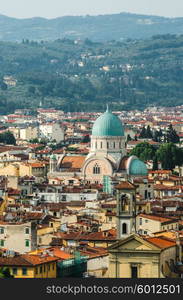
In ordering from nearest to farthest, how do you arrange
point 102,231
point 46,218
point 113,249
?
point 113,249
point 102,231
point 46,218

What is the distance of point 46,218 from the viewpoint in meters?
42.3

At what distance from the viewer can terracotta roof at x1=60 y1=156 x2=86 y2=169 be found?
67.5 meters

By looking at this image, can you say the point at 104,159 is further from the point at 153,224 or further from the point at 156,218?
the point at 153,224

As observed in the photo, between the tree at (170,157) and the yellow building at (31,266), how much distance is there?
4318 cm

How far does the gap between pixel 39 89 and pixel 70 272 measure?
164236 millimetres

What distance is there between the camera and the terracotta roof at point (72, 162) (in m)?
67.5

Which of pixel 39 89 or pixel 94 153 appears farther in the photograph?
pixel 39 89

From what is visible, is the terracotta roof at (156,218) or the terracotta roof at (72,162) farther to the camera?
the terracotta roof at (72,162)

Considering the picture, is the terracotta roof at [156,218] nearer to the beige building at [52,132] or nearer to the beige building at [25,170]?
the beige building at [25,170]

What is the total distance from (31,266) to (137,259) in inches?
108

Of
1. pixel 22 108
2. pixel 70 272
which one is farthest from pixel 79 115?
pixel 70 272

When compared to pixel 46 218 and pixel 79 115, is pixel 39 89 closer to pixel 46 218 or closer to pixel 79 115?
pixel 79 115

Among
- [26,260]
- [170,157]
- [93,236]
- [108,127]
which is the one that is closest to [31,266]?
[26,260]

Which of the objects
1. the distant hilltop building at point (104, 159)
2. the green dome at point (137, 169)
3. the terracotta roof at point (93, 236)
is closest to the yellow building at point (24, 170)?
the distant hilltop building at point (104, 159)
